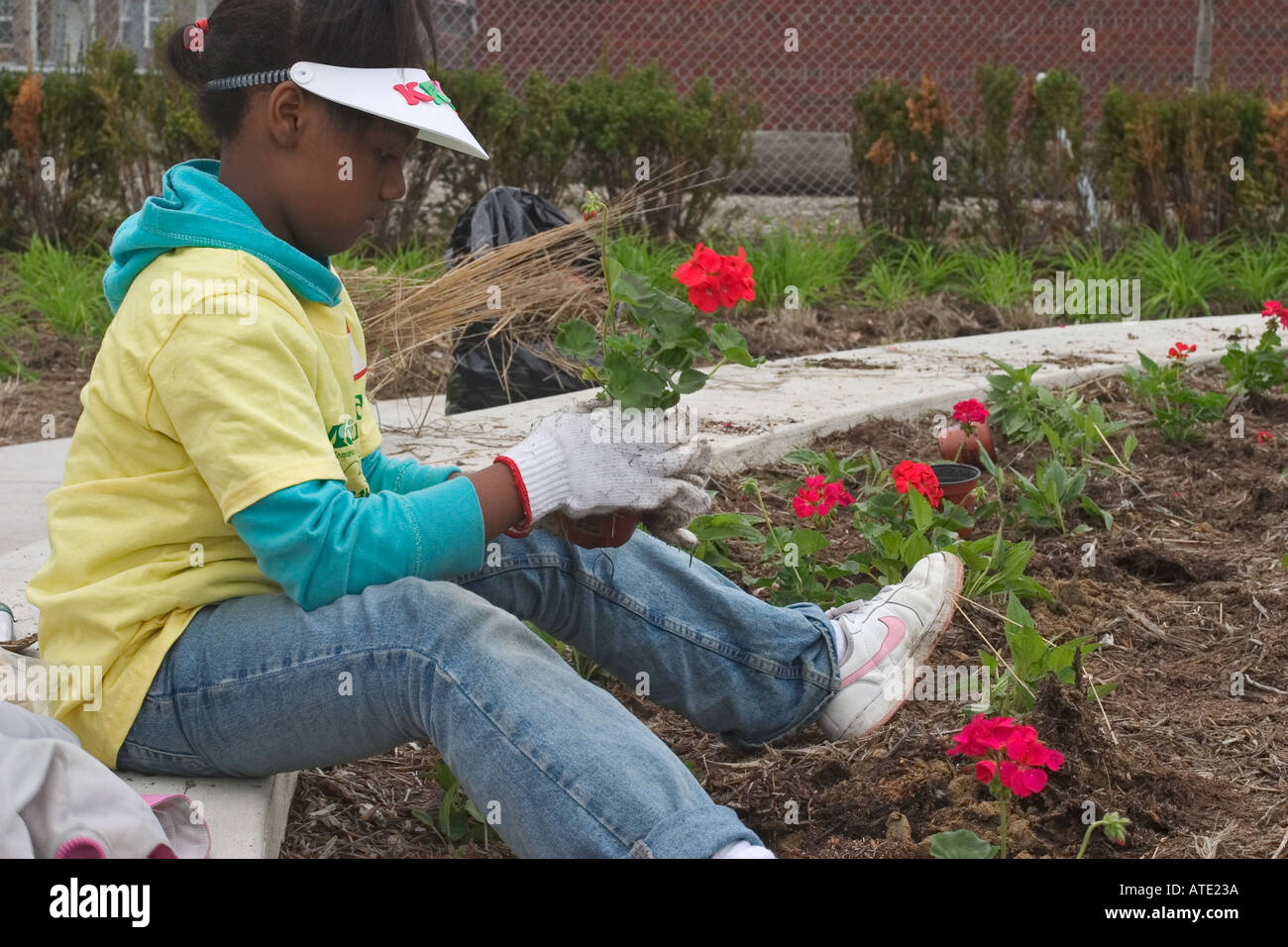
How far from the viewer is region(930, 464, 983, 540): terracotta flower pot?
3119mm

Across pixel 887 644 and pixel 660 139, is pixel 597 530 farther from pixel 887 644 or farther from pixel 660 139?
pixel 660 139

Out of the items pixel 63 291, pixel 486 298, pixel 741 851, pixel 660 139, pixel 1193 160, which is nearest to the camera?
pixel 741 851

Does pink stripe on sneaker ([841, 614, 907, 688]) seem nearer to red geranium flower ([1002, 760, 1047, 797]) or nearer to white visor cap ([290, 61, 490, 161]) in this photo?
red geranium flower ([1002, 760, 1047, 797])

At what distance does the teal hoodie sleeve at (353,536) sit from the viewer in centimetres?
163

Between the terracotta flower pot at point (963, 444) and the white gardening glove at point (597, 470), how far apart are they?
69.1 inches

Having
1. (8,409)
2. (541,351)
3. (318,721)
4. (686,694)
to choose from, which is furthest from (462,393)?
(318,721)

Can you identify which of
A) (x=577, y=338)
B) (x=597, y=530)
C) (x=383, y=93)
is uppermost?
(x=383, y=93)

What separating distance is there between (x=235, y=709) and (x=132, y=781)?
0.67 feet

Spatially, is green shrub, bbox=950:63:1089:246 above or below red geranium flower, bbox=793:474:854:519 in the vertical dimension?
above

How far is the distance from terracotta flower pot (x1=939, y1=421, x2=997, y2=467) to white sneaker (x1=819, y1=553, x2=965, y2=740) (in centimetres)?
107

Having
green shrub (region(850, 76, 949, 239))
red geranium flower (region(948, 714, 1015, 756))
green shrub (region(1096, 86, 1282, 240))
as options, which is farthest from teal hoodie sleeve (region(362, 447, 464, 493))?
green shrub (region(1096, 86, 1282, 240))

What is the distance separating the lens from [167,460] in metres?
1.76

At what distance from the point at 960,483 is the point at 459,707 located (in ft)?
5.80

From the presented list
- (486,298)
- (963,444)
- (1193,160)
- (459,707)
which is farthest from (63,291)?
(1193,160)
